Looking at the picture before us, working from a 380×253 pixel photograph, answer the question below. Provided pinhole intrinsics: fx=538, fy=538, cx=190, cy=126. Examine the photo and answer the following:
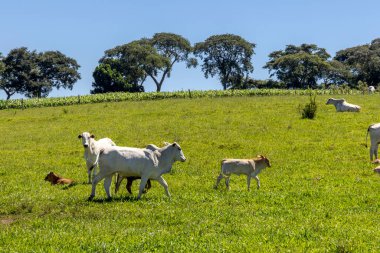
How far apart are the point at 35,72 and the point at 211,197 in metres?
98.8

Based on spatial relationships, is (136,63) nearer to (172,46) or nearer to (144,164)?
(172,46)

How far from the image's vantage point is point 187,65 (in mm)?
120625

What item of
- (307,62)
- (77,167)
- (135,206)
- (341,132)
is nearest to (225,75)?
(307,62)

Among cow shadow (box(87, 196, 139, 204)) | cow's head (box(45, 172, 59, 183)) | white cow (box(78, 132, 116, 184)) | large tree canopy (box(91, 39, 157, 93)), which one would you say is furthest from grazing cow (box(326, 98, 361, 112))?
large tree canopy (box(91, 39, 157, 93))

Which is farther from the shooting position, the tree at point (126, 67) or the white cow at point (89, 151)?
the tree at point (126, 67)

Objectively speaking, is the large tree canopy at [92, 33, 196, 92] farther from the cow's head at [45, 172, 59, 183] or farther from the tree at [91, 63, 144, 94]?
the cow's head at [45, 172, 59, 183]

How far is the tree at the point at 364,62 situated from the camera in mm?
98625

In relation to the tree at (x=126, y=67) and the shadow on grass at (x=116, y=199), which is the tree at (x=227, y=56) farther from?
the shadow on grass at (x=116, y=199)

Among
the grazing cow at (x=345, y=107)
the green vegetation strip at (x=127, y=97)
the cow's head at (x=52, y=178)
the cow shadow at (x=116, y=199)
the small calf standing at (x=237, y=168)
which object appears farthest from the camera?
the green vegetation strip at (x=127, y=97)

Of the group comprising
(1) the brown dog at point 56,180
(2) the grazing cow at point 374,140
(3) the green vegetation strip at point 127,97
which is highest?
(3) the green vegetation strip at point 127,97

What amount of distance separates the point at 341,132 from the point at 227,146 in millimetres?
7651

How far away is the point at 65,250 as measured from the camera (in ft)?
34.8

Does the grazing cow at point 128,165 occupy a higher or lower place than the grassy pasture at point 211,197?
higher

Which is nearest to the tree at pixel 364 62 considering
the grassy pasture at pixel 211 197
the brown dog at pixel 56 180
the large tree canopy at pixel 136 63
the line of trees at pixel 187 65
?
the line of trees at pixel 187 65
